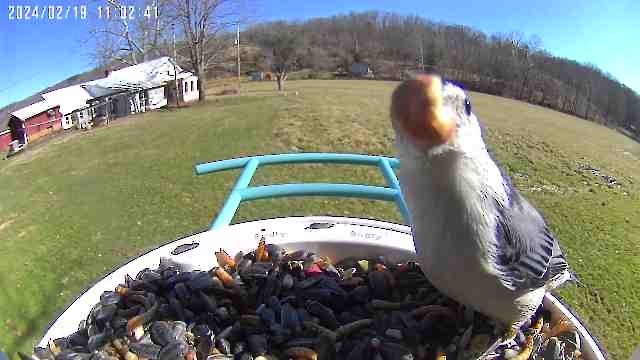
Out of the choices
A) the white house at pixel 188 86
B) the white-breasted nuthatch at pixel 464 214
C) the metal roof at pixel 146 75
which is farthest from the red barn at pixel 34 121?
the white-breasted nuthatch at pixel 464 214

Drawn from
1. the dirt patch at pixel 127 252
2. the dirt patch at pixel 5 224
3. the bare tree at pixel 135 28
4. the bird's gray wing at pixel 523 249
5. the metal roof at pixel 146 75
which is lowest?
the dirt patch at pixel 127 252

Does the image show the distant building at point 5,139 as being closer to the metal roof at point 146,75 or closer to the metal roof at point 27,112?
the metal roof at point 27,112

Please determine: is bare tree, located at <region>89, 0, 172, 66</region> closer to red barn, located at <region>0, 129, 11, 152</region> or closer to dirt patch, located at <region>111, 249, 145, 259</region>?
red barn, located at <region>0, 129, 11, 152</region>

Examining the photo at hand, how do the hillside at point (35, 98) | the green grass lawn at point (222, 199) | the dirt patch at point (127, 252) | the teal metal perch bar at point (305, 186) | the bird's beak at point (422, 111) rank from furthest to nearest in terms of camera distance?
the teal metal perch bar at point (305, 186)
the dirt patch at point (127, 252)
the green grass lawn at point (222, 199)
the hillside at point (35, 98)
the bird's beak at point (422, 111)

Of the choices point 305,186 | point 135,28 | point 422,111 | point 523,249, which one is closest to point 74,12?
point 135,28

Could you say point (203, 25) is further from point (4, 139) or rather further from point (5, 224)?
point (5, 224)
